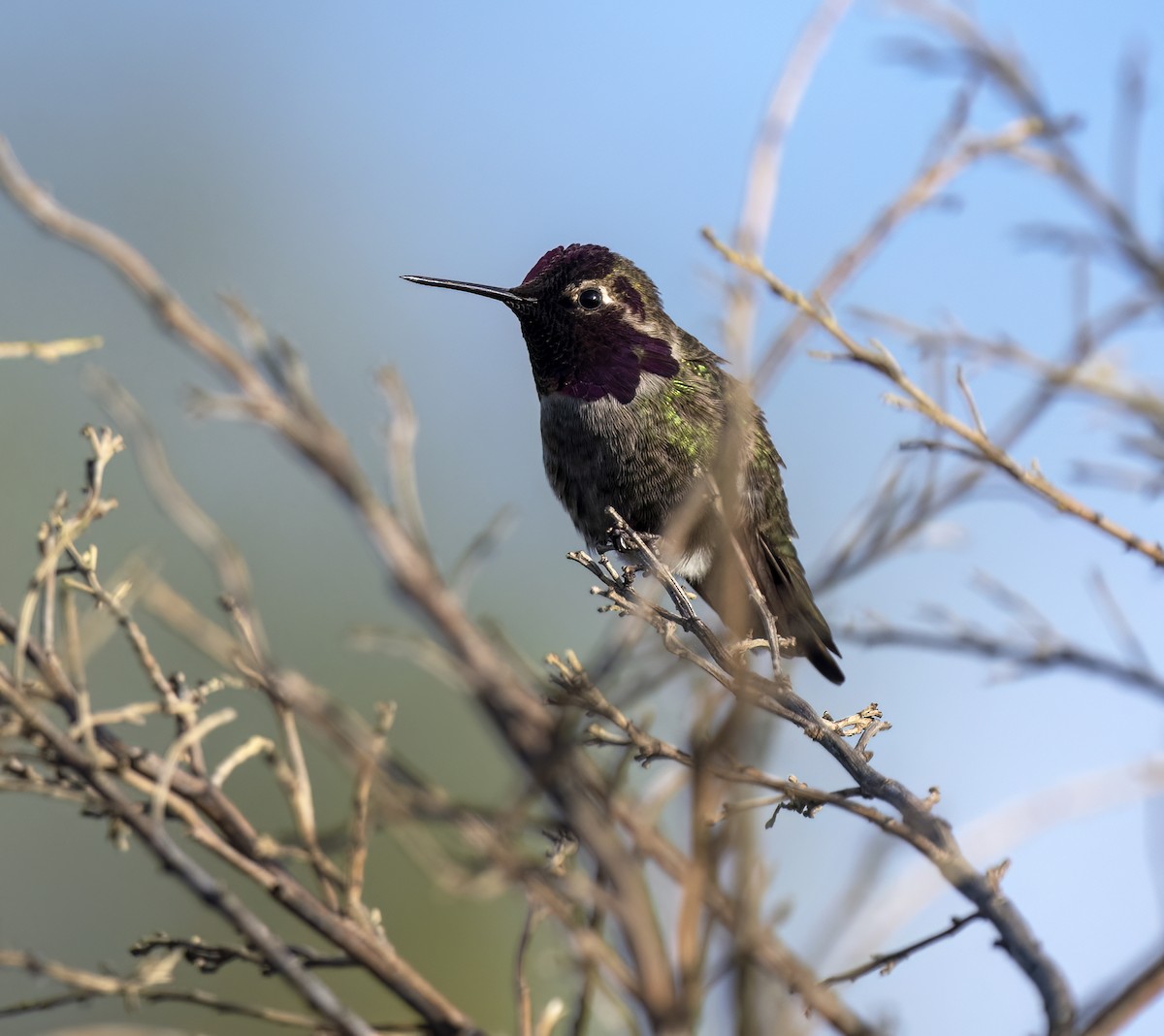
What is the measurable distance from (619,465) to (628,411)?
215 millimetres

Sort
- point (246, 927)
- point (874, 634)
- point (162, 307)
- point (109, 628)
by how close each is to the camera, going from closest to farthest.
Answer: point (162, 307)
point (246, 927)
point (109, 628)
point (874, 634)

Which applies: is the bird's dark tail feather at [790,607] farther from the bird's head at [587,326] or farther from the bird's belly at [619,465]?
the bird's head at [587,326]

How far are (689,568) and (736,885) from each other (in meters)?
3.80

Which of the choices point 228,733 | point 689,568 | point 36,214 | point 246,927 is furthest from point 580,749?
point 228,733

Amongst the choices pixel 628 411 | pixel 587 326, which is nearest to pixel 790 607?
pixel 628 411

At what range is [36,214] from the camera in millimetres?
973

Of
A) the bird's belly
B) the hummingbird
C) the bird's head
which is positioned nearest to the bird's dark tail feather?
the hummingbird

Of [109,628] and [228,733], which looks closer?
[109,628]

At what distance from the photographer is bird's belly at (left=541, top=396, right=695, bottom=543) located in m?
5.07

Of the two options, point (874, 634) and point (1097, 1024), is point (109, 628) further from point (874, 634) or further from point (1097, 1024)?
point (874, 634)

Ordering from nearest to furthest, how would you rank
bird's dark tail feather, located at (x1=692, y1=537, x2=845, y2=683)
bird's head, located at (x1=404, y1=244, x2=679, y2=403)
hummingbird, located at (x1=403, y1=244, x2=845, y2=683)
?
bird's dark tail feather, located at (x1=692, y1=537, x2=845, y2=683)
hummingbird, located at (x1=403, y1=244, x2=845, y2=683)
bird's head, located at (x1=404, y1=244, x2=679, y2=403)

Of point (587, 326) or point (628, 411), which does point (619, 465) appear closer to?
point (628, 411)

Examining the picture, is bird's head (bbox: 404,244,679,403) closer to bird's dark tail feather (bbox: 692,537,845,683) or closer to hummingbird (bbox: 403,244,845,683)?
hummingbird (bbox: 403,244,845,683)

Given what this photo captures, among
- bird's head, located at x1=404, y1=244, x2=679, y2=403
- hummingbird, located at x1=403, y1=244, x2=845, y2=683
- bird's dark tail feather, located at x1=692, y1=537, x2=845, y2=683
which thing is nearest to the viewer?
bird's dark tail feather, located at x1=692, y1=537, x2=845, y2=683
